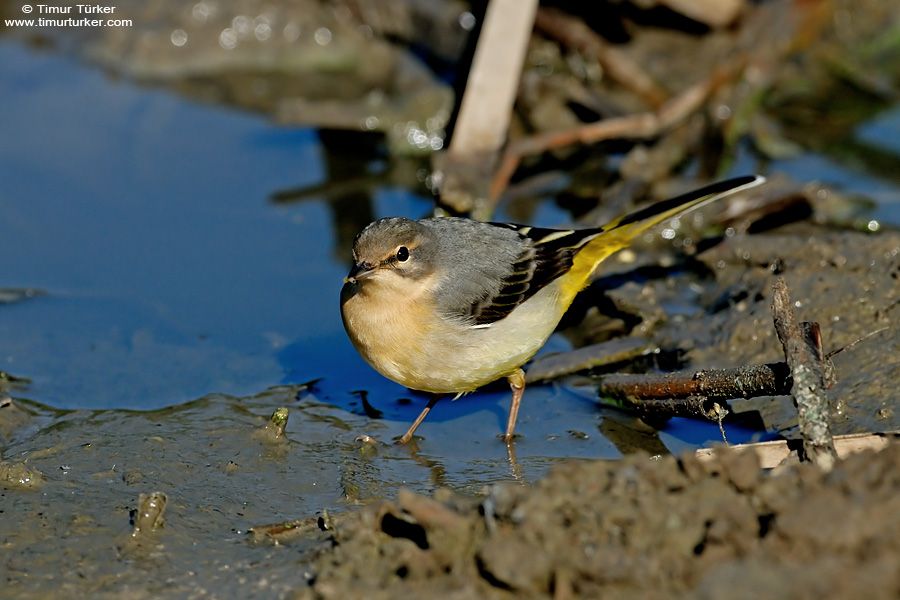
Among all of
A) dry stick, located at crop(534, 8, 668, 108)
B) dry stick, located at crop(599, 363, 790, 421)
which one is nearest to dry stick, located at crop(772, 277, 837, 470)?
dry stick, located at crop(599, 363, 790, 421)

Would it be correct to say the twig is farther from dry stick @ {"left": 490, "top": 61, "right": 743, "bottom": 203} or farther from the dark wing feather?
dry stick @ {"left": 490, "top": 61, "right": 743, "bottom": 203}

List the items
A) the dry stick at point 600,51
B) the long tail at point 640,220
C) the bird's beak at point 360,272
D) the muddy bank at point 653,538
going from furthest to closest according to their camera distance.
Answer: the dry stick at point 600,51 < the long tail at point 640,220 < the bird's beak at point 360,272 < the muddy bank at point 653,538

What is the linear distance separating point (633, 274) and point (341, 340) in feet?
7.38

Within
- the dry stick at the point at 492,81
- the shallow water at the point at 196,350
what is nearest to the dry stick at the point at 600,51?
the dry stick at the point at 492,81

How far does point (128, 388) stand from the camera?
24.2ft

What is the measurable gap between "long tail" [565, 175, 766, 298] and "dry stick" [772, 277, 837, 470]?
2.30m

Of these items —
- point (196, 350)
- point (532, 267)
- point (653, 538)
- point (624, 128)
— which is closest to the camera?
point (653, 538)

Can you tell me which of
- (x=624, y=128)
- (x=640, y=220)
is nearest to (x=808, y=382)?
(x=640, y=220)

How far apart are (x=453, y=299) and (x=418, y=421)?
783 millimetres

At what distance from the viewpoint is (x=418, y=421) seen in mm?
7016

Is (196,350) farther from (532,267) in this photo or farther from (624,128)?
(624,128)

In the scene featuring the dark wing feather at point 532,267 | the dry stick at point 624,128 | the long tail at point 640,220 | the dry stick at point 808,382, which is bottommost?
the dry stick at point 808,382

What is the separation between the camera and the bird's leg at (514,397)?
22.9ft

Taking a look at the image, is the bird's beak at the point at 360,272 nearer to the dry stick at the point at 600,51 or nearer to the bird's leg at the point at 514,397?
the bird's leg at the point at 514,397
